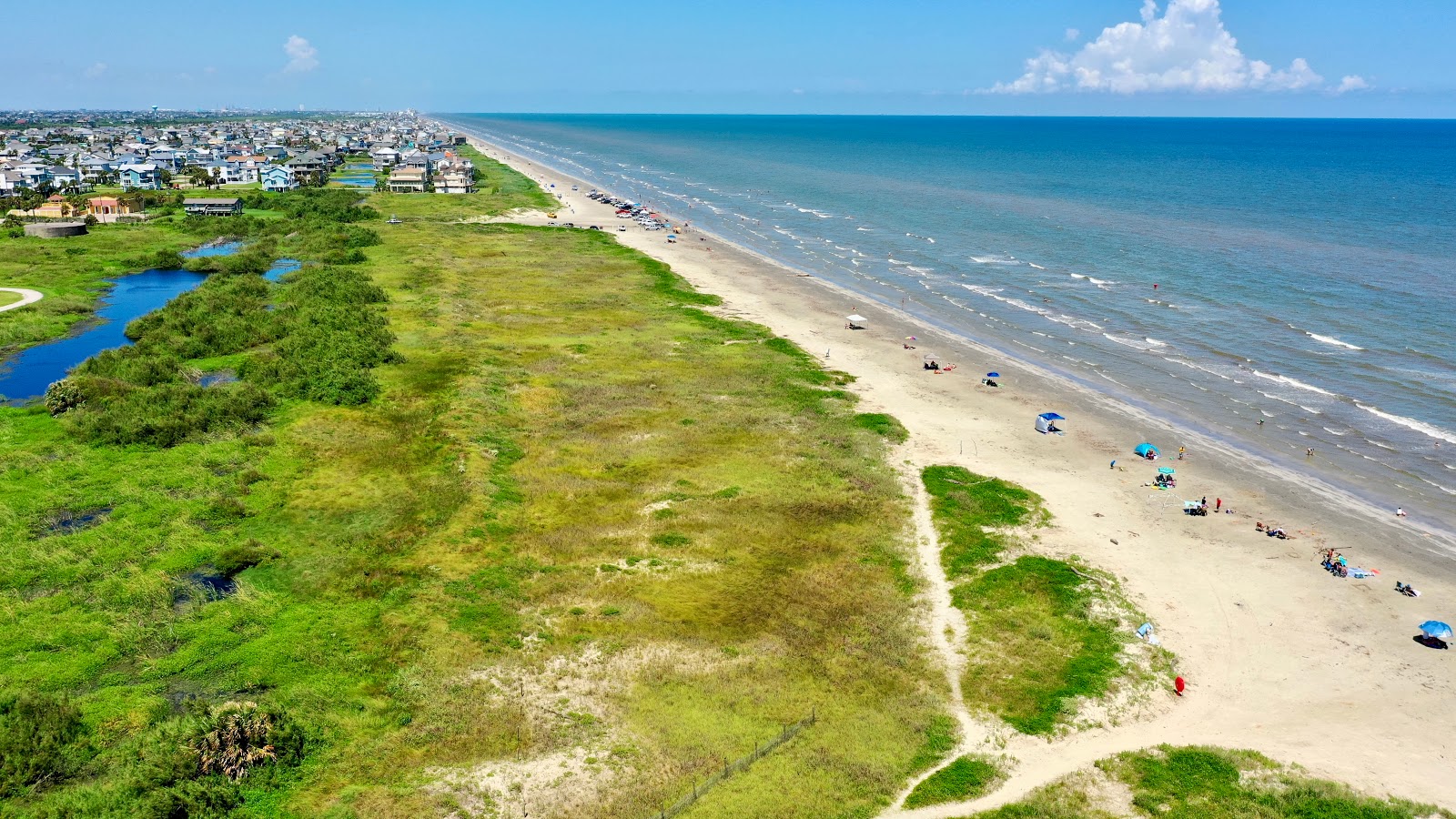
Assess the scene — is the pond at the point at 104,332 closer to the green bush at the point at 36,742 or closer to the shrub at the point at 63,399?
the shrub at the point at 63,399

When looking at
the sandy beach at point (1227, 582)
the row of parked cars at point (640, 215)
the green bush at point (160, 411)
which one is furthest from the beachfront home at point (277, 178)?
the sandy beach at point (1227, 582)

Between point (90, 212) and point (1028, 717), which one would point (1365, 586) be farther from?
point (90, 212)

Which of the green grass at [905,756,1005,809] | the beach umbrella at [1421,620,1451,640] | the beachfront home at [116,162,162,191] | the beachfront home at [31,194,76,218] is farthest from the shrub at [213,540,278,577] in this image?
the beachfront home at [116,162,162,191]

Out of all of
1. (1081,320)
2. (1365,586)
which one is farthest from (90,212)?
(1365,586)

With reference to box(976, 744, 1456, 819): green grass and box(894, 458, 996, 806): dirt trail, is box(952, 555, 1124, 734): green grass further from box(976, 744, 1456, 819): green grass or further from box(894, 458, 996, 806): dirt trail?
box(976, 744, 1456, 819): green grass

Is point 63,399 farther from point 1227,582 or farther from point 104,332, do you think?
point 1227,582

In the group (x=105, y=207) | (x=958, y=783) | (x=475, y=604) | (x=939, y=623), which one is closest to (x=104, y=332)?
(x=475, y=604)
